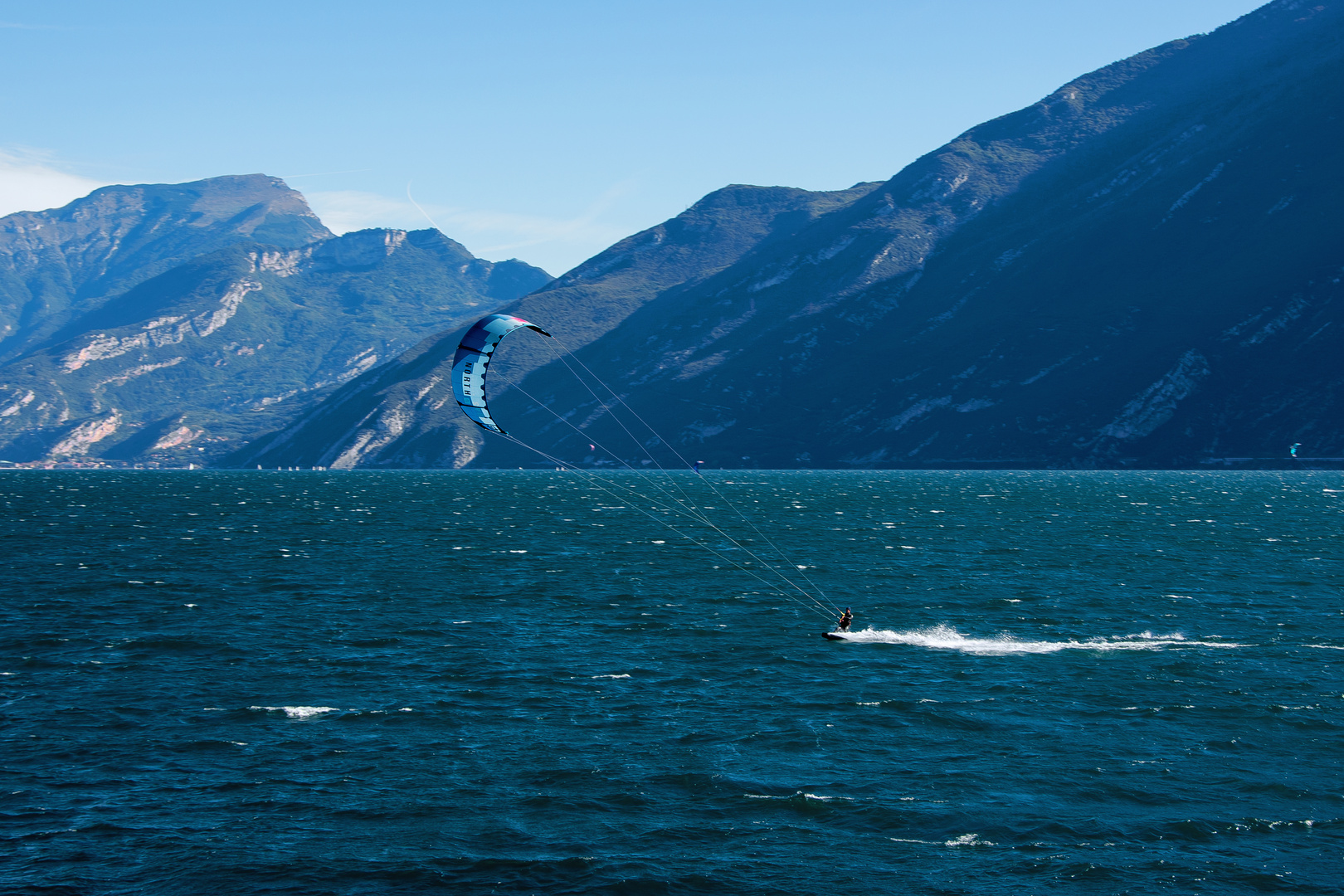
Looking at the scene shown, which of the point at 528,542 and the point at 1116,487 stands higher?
the point at 528,542

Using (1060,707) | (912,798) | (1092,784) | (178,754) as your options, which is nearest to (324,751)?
(178,754)

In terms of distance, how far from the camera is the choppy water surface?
2330 centimetres

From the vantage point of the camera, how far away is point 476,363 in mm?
47156

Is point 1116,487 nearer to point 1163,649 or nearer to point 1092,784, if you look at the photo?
point 1163,649

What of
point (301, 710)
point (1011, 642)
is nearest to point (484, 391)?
point (301, 710)

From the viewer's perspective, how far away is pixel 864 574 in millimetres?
68000

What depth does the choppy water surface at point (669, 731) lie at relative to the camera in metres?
23.3

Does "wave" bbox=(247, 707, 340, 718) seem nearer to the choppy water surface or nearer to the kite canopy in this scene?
the choppy water surface

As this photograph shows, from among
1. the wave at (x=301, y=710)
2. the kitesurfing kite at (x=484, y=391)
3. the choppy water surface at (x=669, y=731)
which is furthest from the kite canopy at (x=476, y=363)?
the wave at (x=301, y=710)

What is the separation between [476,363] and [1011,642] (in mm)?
26893

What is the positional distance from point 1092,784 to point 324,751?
21.6 metres

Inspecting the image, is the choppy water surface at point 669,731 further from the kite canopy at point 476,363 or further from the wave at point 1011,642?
the kite canopy at point 476,363

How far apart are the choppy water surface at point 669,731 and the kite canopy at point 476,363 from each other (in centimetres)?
1047

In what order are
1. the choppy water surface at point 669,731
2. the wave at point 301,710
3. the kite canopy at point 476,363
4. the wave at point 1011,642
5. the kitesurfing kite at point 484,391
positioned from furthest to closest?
the kite canopy at point 476,363 < the kitesurfing kite at point 484,391 < the wave at point 1011,642 < the wave at point 301,710 < the choppy water surface at point 669,731
